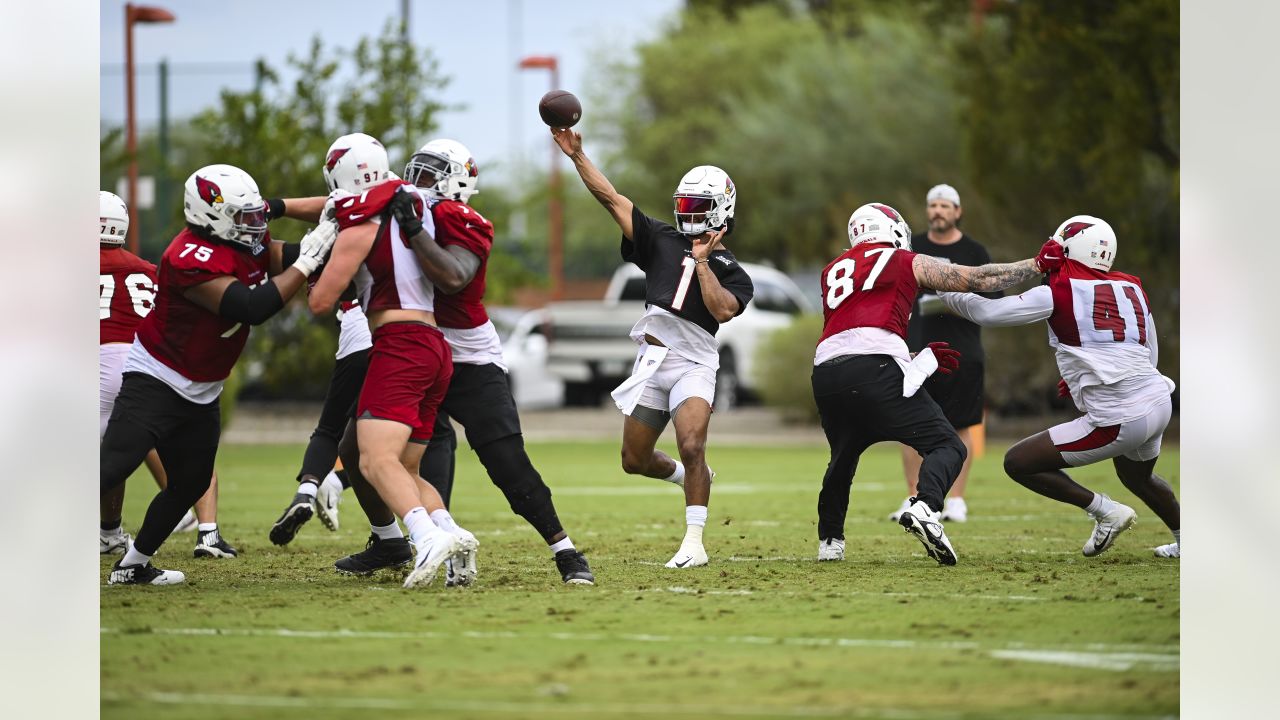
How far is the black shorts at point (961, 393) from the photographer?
10.6m

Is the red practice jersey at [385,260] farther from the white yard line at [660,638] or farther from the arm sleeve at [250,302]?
the white yard line at [660,638]

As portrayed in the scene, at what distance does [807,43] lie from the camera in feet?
137

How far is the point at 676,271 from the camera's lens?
8430 millimetres

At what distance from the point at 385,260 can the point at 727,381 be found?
17397mm

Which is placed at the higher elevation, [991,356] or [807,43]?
[807,43]

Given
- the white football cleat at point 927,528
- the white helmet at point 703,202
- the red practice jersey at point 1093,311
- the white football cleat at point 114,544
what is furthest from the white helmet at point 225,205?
the red practice jersey at point 1093,311

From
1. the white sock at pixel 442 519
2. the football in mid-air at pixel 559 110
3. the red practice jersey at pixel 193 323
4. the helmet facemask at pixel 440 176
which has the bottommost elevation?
the white sock at pixel 442 519

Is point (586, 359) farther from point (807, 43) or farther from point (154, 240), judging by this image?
point (807, 43)

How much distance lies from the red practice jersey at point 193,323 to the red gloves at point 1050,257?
156 inches

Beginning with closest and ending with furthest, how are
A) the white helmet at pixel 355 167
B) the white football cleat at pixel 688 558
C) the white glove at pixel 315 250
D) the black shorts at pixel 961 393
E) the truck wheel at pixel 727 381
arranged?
1. the white glove at pixel 315 250
2. the white helmet at pixel 355 167
3. the white football cleat at pixel 688 558
4. the black shorts at pixel 961 393
5. the truck wheel at pixel 727 381

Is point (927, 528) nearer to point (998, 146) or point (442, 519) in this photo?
point (442, 519)

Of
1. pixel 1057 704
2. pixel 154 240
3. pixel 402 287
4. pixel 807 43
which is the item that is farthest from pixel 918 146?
pixel 1057 704
